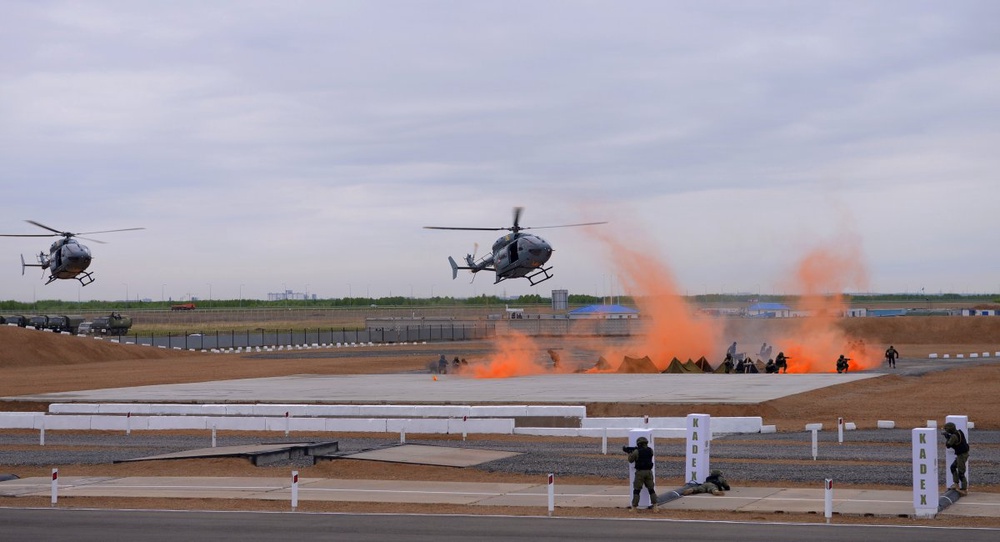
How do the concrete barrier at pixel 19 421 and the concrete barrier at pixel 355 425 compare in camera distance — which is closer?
the concrete barrier at pixel 355 425

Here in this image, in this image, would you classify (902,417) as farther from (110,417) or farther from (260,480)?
(110,417)

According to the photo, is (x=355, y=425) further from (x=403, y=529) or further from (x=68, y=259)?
(x=68, y=259)

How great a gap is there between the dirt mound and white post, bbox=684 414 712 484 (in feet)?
216

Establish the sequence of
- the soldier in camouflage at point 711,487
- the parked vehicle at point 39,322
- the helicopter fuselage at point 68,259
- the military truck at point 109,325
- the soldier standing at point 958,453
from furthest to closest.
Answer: the parked vehicle at point 39,322
the military truck at point 109,325
the helicopter fuselage at point 68,259
the soldier in camouflage at point 711,487
the soldier standing at point 958,453

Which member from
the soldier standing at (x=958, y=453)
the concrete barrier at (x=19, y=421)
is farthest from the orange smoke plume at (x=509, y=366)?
the soldier standing at (x=958, y=453)

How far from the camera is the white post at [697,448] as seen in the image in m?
22.3

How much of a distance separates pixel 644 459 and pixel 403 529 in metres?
4.47

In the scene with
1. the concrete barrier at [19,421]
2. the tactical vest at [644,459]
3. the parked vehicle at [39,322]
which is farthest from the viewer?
the parked vehicle at [39,322]

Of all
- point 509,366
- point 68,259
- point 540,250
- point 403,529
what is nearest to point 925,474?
point 403,529

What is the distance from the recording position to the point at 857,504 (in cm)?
2045

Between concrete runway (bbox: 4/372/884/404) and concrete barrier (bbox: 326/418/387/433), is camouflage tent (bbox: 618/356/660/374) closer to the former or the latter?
concrete runway (bbox: 4/372/884/404)

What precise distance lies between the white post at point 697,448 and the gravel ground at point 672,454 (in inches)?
56.0

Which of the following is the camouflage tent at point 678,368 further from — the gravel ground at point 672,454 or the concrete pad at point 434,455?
the concrete pad at point 434,455

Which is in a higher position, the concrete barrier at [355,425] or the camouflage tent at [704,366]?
the camouflage tent at [704,366]
